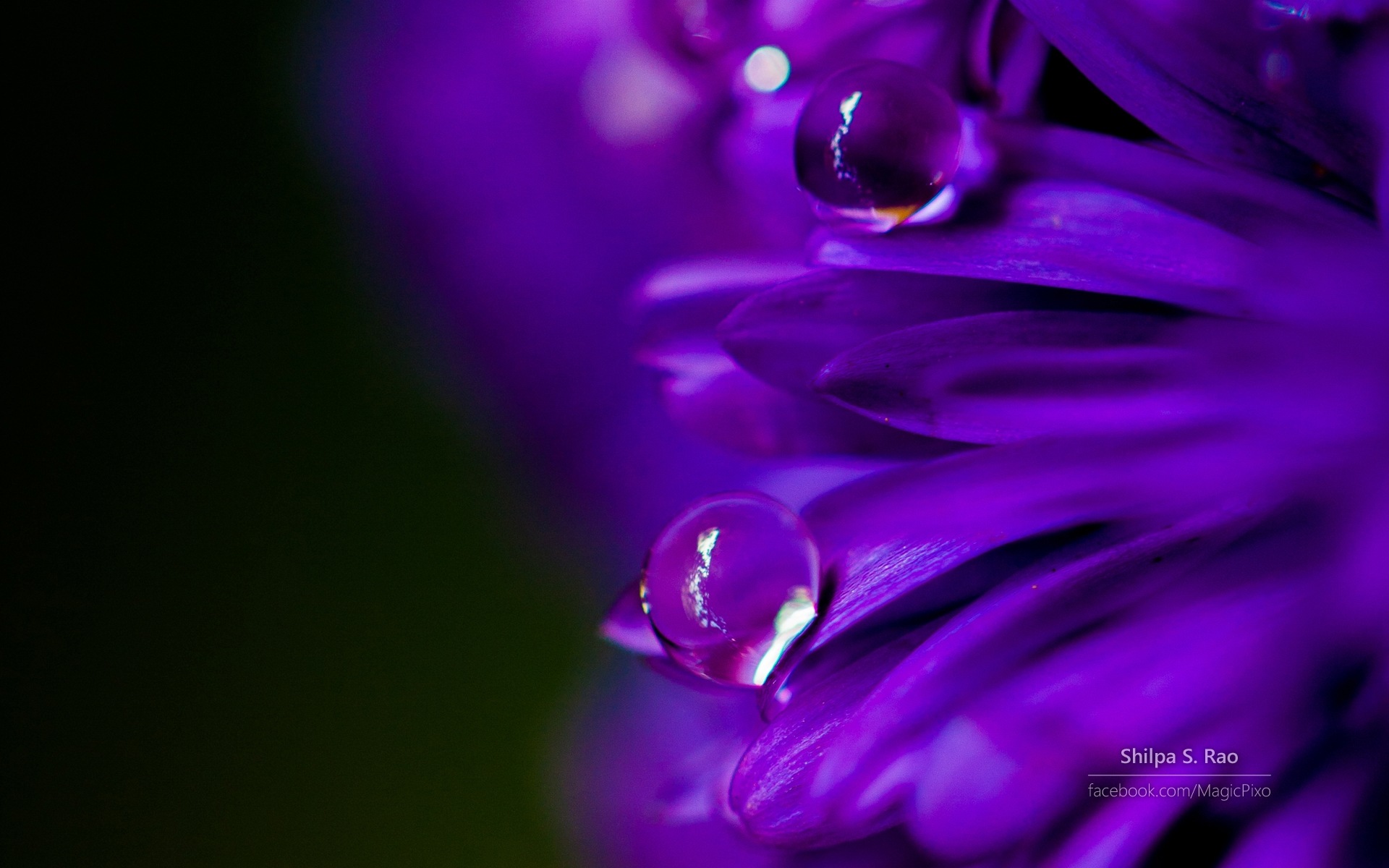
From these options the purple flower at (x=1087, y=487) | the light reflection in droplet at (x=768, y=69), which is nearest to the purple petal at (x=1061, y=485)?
the purple flower at (x=1087, y=487)

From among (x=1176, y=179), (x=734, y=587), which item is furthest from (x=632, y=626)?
(x=1176, y=179)

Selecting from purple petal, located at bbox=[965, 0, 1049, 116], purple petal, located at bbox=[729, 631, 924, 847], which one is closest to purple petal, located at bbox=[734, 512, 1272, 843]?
purple petal, located at bbox=[729, 631, 924, 847]

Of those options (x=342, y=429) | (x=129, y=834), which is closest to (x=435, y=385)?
(x=342, y=429)

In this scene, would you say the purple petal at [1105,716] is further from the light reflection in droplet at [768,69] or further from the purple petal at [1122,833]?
the light reflection in droplet at [768,69]

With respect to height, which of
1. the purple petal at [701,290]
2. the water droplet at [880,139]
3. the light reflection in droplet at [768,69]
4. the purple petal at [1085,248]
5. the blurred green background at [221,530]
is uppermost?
the light reflection in droplet at [768,69]

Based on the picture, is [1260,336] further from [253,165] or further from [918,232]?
[253,165]

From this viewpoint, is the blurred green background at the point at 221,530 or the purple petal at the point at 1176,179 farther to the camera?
the blurred green background at the point at 221,530

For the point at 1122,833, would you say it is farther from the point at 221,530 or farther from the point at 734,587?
the point at 221,530
